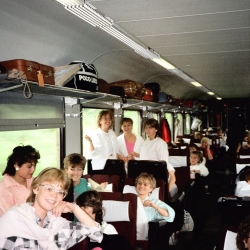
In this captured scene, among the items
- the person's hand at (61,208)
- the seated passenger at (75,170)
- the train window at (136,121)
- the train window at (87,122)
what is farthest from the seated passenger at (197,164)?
the person's hand at (61,208)

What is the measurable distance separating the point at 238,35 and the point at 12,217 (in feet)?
15.2

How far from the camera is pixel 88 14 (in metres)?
3.86

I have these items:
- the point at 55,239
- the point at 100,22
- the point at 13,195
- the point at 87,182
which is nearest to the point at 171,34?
the point at 100,22

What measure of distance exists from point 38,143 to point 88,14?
2.41 metres

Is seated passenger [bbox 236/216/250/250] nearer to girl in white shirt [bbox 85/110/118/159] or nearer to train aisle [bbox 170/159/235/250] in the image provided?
train aisle [bbox 170/159/235/250]

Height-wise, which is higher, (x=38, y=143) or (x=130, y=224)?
(x=38, y=143)

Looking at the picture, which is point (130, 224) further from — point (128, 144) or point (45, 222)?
point (128, 144)

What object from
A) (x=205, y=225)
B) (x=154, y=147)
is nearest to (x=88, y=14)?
(x=154, y=147)

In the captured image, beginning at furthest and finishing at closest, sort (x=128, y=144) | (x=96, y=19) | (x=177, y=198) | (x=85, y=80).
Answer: (x=128, y=144) < (x=177, y=198) < (x=85, y=80) < (x=96, y=19)

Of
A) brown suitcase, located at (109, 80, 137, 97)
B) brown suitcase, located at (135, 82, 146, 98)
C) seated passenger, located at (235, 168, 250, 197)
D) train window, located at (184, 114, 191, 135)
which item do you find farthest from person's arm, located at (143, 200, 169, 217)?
train window, located at (184, 114, 191, 135)

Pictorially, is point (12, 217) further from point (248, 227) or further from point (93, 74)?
point (93, 74)

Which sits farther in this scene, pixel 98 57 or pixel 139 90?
pixel 139 90

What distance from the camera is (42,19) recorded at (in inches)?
175

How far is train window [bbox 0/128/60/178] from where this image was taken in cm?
471
